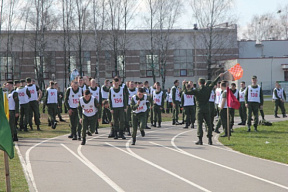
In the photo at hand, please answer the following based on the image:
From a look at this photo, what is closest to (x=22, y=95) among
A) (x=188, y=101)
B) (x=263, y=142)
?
(x=188, y=101)

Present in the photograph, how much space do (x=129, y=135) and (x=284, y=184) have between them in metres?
10.6

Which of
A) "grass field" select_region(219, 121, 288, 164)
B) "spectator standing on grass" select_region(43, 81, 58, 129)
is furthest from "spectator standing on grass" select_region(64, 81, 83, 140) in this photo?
"spectator standing on grass" select_region(43, 81, 58, 129)

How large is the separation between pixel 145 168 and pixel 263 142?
6.22m

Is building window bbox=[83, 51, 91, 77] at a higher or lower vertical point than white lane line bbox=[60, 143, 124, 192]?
higher

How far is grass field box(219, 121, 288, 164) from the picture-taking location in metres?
13.0

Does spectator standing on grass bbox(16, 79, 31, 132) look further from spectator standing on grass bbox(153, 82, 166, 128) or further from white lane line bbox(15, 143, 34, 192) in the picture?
spectator standing on grass bbox(153, 82, 166, 128)

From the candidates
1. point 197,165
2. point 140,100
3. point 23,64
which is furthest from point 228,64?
point 197,165

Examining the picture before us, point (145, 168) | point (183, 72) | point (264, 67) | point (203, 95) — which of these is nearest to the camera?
point (145, 168)

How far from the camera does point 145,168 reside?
35.7 ft

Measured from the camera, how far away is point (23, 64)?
64.9 metres

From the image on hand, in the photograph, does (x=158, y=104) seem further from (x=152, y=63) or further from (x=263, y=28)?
(x=263, y=28)

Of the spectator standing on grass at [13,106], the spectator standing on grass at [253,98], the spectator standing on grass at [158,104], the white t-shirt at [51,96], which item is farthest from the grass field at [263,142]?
the white t-shirt at [51,96]

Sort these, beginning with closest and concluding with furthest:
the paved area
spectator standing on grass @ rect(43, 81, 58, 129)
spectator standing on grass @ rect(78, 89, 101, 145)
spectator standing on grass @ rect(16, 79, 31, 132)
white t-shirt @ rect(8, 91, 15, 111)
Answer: the paved area → spectator standing on grass @ rect(78, 89, 101, 145) → white t-shirt @ rect(8, 91, 15, 111) → spectator standing on grass @ rect(16, 79, 31, 132) → spectator standing on grass @ rect(43, 81, 58, 129)

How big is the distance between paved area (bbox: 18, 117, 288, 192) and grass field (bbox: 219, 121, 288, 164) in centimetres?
47
